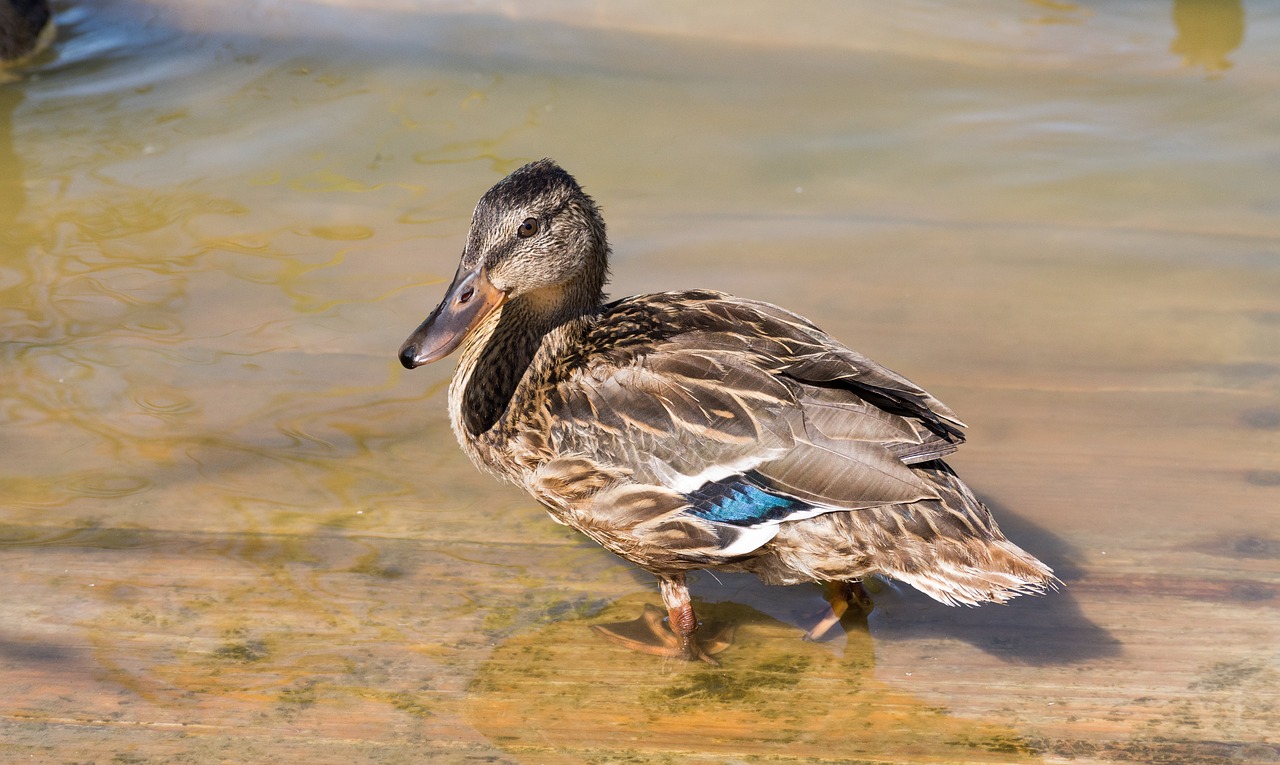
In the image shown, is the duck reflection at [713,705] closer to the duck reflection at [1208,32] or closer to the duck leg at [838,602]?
the duck leg at [838,602]

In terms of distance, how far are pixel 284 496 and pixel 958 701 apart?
7.87ft

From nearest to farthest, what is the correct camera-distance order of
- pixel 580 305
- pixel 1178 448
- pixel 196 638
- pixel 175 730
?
1. pixel 175 730
2. pixel 196 638
3. pixel 580 305
4. pixel 1178 448

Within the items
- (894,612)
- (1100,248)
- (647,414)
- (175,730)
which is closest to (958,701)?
(894,612)

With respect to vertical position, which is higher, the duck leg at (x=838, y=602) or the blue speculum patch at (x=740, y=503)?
the blue speculum patch at (x=740, y=503)

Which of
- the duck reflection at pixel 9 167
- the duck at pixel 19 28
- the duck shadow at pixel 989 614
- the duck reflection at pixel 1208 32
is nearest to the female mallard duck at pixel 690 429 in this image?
the duck shadow at pixel 989 614

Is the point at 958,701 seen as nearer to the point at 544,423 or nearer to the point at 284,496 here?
the point at 544,423

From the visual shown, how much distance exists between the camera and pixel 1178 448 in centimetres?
493

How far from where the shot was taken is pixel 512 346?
14.7 feet

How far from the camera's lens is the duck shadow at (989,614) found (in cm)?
414

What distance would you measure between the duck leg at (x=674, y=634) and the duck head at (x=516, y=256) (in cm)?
97

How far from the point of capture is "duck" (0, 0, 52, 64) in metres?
8.23

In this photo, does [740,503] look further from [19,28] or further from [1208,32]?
[19,28]

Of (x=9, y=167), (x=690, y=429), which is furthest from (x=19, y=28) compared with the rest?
(x=690, y=429)

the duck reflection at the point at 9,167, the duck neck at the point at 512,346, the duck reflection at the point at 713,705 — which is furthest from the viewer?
the duck reflection at the point at 9,167
